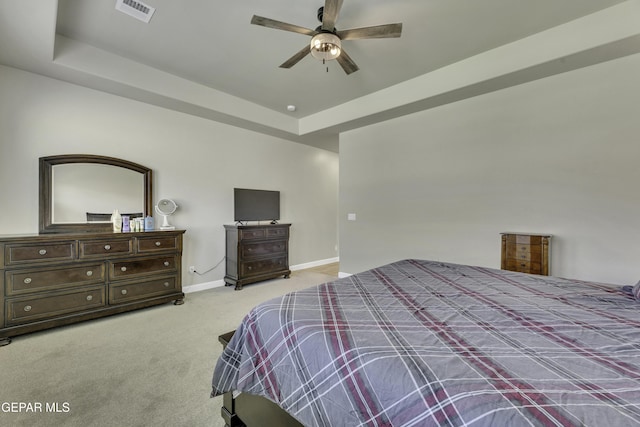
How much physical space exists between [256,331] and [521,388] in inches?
39.3

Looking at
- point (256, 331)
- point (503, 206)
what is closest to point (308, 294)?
point (256, 331)

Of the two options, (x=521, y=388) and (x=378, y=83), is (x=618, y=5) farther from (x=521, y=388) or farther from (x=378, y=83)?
(x=521, y=388)

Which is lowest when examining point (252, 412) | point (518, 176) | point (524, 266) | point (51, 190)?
point (252, 412)

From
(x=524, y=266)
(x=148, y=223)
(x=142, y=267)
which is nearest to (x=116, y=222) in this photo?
(x=148, y=223)

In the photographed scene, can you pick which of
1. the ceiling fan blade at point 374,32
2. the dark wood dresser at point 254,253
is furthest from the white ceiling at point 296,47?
→ the dark wood dresser at point 254,253

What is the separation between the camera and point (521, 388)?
726mm

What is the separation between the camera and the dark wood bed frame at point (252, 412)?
119cm

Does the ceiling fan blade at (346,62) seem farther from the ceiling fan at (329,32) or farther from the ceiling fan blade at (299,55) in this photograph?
the ceiling fan blade at (299,55)

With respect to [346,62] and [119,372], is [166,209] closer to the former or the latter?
[119,372]

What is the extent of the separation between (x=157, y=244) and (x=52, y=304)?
3.45ft

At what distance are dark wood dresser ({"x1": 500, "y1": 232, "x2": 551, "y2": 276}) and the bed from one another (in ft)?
4.07

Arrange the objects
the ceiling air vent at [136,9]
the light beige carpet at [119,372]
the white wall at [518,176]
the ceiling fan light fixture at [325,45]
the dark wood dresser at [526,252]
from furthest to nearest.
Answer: the dark wood dresser at [526,252]
the white wall at [518,176]
the ceiling air vent at [136,9]
the ceiling fan light fixture at [325,45]
the light beige carpet at [119,372]

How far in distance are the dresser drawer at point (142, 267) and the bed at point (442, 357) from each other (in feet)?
7.80

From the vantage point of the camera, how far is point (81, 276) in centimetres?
278
